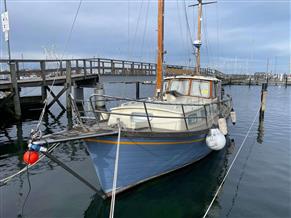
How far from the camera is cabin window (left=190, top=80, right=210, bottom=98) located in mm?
11359

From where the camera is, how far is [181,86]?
38.2ft

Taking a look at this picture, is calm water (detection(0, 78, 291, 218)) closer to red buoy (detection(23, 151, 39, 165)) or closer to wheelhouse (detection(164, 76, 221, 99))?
red buoy (detection(23, 151, 39, 165))

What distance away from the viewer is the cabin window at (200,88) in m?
11.4

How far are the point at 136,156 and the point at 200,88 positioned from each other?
232 inches

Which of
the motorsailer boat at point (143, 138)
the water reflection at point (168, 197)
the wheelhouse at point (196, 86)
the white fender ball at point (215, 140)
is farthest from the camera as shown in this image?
the wheelhouse at point (196, 86)

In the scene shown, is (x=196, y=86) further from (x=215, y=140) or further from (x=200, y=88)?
(x=215, y=140)

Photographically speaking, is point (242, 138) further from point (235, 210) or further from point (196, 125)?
point (235, 210)

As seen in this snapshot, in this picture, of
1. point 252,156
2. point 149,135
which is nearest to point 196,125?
point 149,135

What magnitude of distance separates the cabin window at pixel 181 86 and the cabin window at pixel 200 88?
0.89 feet

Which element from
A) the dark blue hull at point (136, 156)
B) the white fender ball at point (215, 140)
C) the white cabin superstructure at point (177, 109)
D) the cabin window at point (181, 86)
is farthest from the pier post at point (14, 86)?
the white fender ball at point (215, 140)

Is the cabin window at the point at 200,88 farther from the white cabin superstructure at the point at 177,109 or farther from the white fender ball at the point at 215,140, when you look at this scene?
the white fender ball at the point at 215,140

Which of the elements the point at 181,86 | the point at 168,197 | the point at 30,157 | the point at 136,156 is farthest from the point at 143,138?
the point at 181,86

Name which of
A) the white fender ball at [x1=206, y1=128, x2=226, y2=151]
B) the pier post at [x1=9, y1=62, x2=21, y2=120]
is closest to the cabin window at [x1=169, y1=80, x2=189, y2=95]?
the white fender ball at [x1=206, y1=128, x2=226, y2=151]

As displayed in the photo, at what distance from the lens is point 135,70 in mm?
26703
